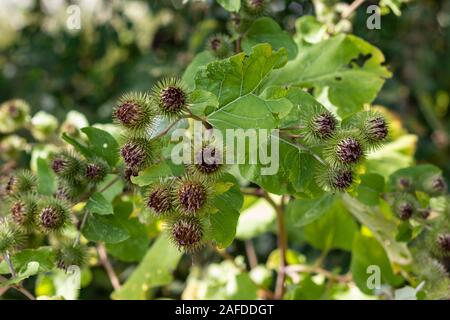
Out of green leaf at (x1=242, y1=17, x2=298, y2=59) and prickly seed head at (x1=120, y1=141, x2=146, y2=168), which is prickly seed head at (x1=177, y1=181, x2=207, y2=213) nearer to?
prickly seed head at (x1=120, y1=141, x2=146, y2=168)

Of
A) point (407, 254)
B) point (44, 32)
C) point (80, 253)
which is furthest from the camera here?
point (44, 32)

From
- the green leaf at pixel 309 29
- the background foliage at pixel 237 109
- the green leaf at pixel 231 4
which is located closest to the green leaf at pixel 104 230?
the background foliage at pixel 237 109

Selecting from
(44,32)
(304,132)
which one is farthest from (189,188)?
(44,32)

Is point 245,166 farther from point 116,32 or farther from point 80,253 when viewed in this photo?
point 116,32

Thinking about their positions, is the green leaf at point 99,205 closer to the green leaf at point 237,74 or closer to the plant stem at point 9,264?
the plant stem at point 9,264

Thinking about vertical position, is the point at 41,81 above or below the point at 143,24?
below

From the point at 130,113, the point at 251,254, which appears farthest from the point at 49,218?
the point at 251,254
